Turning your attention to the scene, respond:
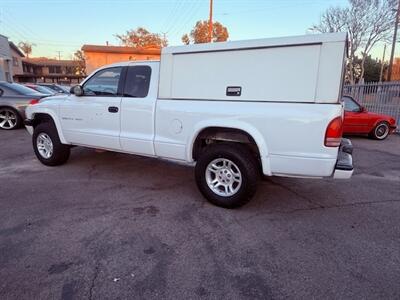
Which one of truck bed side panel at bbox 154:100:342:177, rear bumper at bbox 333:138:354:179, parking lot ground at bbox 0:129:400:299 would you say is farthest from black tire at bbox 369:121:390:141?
truck bed side panel at bbox 154:100:342:177

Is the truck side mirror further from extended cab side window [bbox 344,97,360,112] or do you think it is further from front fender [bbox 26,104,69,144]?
extended cab side window [bbox 344,97,360,112]

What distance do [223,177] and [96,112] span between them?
7.87 ft

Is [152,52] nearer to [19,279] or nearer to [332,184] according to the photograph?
[332,184]

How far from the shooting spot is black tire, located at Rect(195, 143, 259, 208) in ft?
12.1

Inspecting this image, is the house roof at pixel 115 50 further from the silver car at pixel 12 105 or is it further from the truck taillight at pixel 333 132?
the truck taillight at pixel 333 132

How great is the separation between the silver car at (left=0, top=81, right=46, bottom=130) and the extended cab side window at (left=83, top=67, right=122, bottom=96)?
20.0 feet

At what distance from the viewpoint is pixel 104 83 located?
487cm

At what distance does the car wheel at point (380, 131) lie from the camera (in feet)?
31.6

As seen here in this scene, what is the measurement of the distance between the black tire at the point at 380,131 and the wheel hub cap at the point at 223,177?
782cm

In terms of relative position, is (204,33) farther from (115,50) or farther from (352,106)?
(352,106)

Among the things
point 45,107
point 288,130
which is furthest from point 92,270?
point 45,107

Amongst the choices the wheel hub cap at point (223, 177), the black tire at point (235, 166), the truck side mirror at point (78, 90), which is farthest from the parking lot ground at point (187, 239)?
the truck side mirror at point (78, 90)

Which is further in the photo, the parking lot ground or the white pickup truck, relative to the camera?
the white pickup truck

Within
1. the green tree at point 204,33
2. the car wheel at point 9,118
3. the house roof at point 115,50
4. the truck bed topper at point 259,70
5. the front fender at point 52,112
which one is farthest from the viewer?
the green tree at point 204,33
